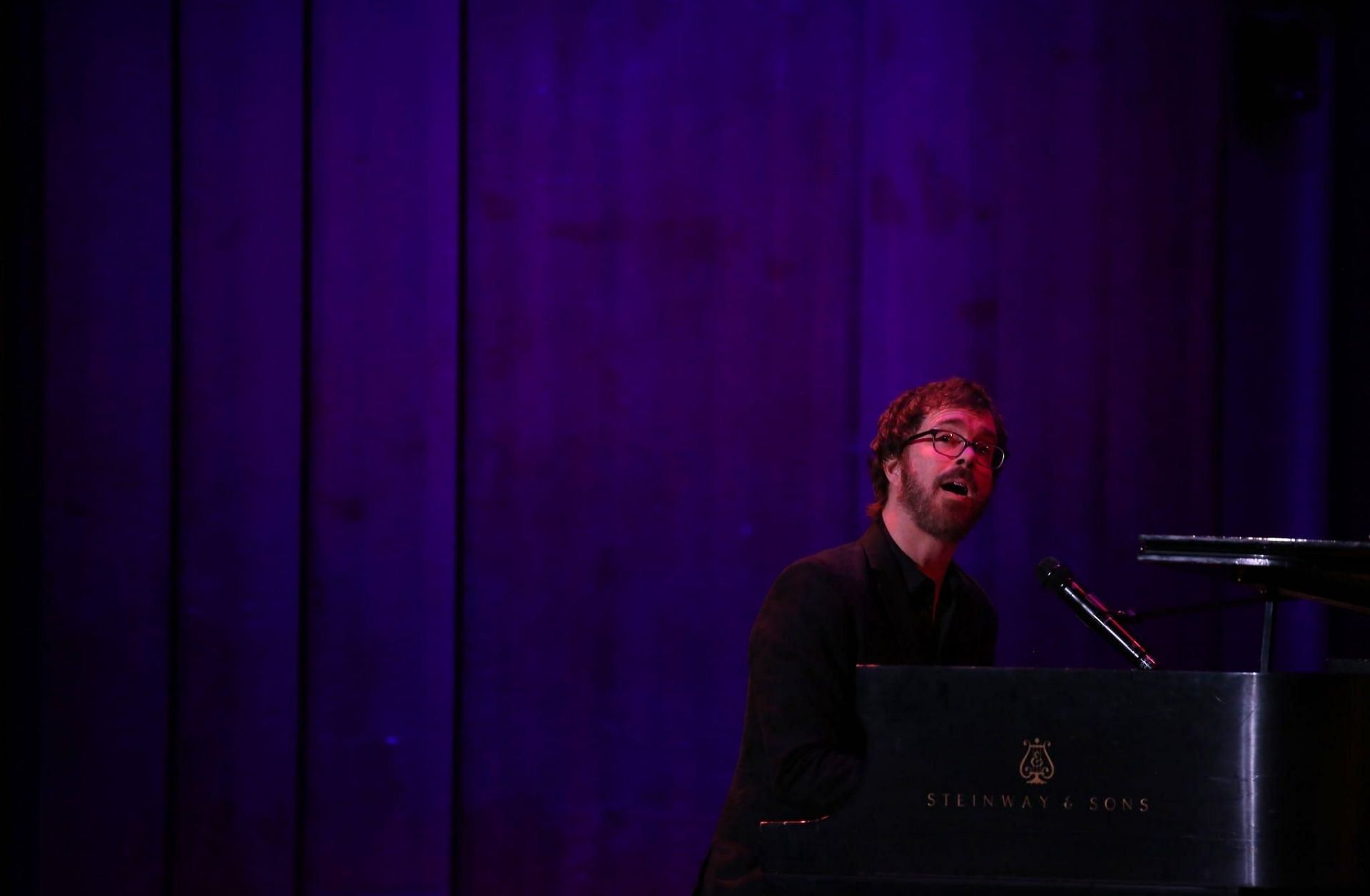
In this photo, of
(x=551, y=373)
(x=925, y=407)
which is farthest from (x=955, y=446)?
(x=551, y=373)

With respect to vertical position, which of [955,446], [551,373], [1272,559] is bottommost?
[1272,559]

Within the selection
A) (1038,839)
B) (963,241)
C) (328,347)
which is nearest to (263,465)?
(328,347)

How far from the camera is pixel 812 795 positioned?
1.69 meters

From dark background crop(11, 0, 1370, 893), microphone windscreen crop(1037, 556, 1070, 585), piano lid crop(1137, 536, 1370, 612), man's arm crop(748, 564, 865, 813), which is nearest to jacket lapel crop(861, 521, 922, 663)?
man's arm crop(748, 564, 865, 813)

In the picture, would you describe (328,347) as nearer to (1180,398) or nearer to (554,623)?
(554,623)

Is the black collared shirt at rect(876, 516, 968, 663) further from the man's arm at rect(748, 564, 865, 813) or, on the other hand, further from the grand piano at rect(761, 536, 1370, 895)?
the grand piano at rect(761, 536, 1370, 895)

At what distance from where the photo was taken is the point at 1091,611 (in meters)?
1.98

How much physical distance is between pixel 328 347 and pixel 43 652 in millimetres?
1048

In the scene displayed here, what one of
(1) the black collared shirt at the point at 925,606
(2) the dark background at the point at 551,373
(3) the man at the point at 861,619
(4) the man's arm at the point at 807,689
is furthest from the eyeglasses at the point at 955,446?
(2) the dark background at the point at 551,373

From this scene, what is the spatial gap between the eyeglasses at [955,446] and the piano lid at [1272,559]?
0.48 meters

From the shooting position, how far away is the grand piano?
1522 mm

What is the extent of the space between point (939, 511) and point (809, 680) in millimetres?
457

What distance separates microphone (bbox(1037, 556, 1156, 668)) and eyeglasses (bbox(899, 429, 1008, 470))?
21cm

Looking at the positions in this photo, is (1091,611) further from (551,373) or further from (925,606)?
(551,373)
